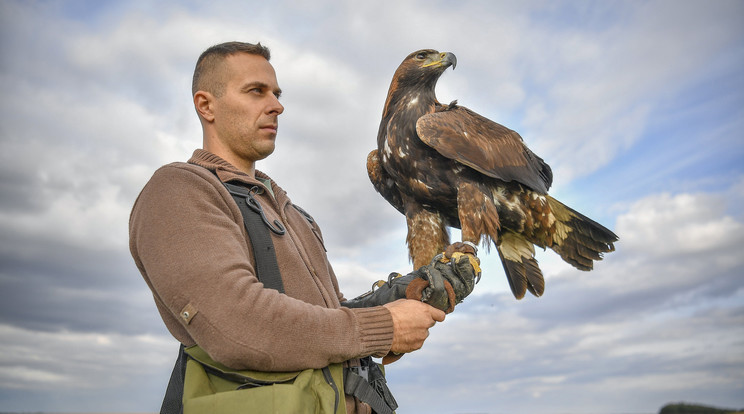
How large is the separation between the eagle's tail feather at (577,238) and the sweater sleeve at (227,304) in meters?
2.50

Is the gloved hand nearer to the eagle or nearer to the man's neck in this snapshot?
the eagle

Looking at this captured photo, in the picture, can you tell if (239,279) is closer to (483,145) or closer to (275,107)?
(275,107)

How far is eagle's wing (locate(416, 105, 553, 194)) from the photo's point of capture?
3553 mm

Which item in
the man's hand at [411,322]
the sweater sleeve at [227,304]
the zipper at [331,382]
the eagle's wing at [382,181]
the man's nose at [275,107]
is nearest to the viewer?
the sweater sleeve at [227,304]

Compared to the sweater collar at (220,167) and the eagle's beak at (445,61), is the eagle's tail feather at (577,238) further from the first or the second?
the sweater collar at (220,167)

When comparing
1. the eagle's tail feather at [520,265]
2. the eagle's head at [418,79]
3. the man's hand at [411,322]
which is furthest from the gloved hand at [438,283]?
the eagle's head at [418,79]

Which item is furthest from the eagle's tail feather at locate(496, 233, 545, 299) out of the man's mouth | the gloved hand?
the man's mouth

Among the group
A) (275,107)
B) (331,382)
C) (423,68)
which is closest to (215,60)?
(275,107)

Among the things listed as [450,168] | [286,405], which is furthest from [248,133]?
[450,168]

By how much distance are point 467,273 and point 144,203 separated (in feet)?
5.08

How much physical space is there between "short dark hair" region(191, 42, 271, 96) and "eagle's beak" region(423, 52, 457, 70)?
1.65m

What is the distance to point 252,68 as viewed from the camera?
8.11 ft

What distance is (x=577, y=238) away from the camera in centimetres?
406

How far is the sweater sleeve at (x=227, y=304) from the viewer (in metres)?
1.74
